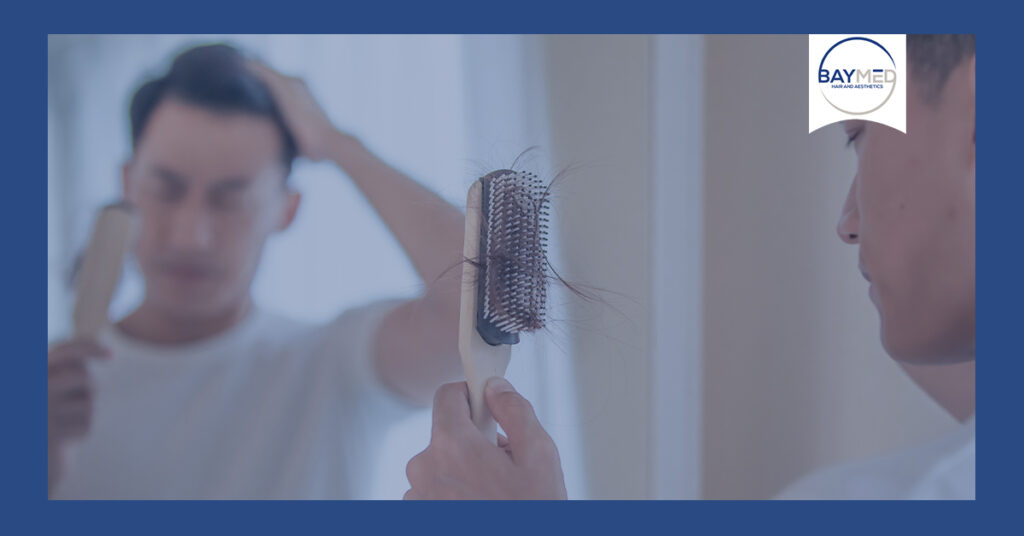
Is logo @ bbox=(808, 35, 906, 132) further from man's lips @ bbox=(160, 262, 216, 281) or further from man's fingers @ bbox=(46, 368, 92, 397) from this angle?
man's fingers @ bbox=(46, 368, 92, 397)

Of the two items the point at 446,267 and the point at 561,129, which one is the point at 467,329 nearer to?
the point at 446,267

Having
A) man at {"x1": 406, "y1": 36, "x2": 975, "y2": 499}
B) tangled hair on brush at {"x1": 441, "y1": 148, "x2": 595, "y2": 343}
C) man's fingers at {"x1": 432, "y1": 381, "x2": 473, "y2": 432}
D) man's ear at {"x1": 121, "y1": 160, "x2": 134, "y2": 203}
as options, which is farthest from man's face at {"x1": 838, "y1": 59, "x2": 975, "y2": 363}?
man's ear at {"x1": 121, "y1": 160, "x2": 134, "y2": 203}

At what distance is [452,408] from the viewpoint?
0.74 m

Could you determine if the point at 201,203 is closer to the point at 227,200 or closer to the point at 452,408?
the point at 227,200

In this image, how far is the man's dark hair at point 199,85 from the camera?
811 mm

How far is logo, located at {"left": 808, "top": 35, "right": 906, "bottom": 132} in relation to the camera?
2.60 ft

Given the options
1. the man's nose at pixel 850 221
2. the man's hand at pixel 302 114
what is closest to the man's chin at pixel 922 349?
the man's nose at pixel 850 221

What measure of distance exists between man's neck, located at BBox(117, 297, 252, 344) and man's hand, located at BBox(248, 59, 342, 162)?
0.19 m

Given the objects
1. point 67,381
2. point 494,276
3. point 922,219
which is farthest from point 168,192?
point 922,219

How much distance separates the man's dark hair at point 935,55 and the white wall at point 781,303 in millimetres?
108

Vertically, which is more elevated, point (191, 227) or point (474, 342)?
point (191, 227)

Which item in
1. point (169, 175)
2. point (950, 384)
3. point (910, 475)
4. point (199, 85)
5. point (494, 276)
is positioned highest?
point (199, 85)

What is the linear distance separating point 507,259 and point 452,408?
164 mm

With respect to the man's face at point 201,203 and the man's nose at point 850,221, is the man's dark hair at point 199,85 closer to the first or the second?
the man's face at point 201,203
